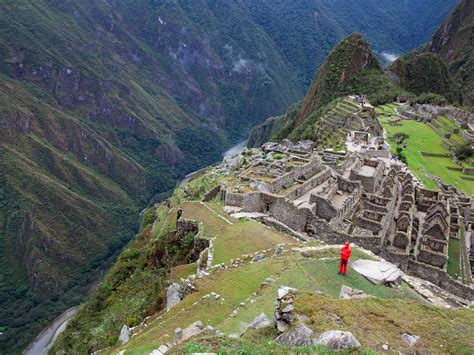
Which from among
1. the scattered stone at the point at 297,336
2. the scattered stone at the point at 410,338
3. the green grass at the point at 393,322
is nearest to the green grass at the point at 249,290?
the green grass at the point at 393,322

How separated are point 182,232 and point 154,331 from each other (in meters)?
10.7

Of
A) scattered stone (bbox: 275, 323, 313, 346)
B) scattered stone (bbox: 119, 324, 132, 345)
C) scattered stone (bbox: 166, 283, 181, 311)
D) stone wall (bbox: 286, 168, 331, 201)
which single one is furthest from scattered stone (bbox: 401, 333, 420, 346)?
stone wall (bbox: 286, 168, 331, 201)

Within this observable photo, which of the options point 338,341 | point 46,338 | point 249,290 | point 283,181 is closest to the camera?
point 338,341

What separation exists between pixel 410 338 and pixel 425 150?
185 feet

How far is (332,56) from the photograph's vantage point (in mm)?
129250

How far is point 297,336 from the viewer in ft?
32.2

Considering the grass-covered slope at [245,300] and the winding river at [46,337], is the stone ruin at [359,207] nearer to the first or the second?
the grass-covered slope at [245,300]

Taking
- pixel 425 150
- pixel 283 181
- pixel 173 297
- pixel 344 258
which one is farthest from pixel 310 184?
pixel 425 150

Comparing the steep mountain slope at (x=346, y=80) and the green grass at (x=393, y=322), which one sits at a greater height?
the steep mountain slope at (x=346, y=80)

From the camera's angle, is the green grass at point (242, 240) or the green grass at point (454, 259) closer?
the green grass at point (242, 240)

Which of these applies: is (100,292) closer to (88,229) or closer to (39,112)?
(88,229)

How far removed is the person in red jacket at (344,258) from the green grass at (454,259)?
15876 mm

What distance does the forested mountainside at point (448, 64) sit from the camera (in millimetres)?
131750

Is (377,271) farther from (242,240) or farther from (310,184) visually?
(310,184)
